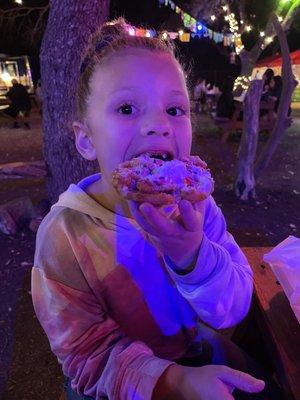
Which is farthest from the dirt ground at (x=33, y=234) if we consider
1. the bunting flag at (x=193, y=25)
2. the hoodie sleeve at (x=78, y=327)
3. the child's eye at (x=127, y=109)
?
the bunting flag at (x=193, y=25)

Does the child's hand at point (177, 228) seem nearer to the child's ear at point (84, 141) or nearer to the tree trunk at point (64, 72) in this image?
the child's ear at point (84, 141)

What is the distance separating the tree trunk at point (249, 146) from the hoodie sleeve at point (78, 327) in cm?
510

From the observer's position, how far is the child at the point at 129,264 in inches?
44.9

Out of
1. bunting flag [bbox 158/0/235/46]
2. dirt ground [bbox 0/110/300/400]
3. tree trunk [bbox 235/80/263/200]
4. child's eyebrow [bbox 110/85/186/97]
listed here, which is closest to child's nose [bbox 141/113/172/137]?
child's eyebrow [bbox 110/85/186/97]

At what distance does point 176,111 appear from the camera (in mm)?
1283

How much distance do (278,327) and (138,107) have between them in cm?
104

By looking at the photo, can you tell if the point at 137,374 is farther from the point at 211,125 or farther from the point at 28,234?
the point at 211,125

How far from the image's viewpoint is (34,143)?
1098cm

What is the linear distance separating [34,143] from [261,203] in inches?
288

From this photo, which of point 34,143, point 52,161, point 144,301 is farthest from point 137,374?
point 34,143

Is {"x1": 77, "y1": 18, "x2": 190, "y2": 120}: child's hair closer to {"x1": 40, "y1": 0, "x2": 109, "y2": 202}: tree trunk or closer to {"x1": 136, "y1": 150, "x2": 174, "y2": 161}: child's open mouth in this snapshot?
{"x1": 136, "y1": 150, "x2": 174, "y2": 161}: child's open mouth

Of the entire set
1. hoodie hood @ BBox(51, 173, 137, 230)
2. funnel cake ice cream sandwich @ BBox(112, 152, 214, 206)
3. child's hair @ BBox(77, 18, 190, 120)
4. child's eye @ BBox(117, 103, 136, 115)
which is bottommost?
hoodie hood @ BBox(51, 173, 137, 230)

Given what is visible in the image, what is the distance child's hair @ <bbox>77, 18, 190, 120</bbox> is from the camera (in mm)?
1312

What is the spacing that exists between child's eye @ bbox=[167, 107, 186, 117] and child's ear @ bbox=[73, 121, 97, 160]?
1.00ft
